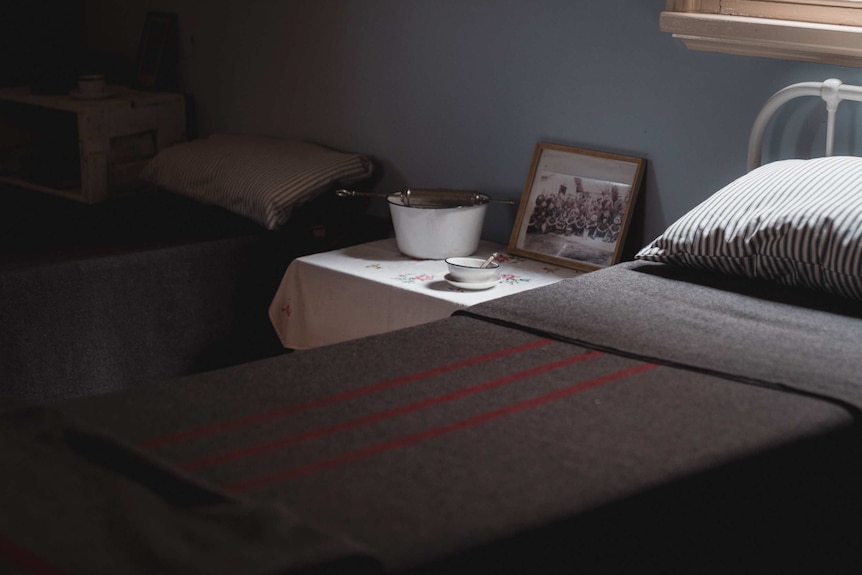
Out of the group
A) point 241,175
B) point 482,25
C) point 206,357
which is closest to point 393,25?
point 482,25

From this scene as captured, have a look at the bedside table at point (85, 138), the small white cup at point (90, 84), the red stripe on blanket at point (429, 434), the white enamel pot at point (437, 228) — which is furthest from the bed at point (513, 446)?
the small white cup at point (90, 84)

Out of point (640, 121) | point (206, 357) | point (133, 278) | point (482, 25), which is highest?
point (482, 25)

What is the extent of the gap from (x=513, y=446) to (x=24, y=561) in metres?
0.56

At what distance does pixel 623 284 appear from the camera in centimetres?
198

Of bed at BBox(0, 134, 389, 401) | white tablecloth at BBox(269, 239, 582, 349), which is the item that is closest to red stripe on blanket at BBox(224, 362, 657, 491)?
white tablecloth at BBox(269, 239, 582, 349)

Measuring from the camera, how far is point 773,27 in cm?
210

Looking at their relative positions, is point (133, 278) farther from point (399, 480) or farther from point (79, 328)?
point (399, 480)

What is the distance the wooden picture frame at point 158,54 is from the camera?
3.41 m

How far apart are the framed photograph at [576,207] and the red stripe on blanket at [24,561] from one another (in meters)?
1.61

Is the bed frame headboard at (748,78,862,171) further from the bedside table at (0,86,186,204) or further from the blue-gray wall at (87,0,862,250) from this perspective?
the bedside table at (0,86,186,204)

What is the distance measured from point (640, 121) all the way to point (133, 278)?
47.7 inches

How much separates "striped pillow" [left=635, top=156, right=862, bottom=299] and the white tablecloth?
0.44 m

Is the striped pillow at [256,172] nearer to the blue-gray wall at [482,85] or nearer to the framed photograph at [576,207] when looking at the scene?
the blue-gray wall at [482,85]

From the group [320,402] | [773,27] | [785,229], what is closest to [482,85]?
[773,27]
